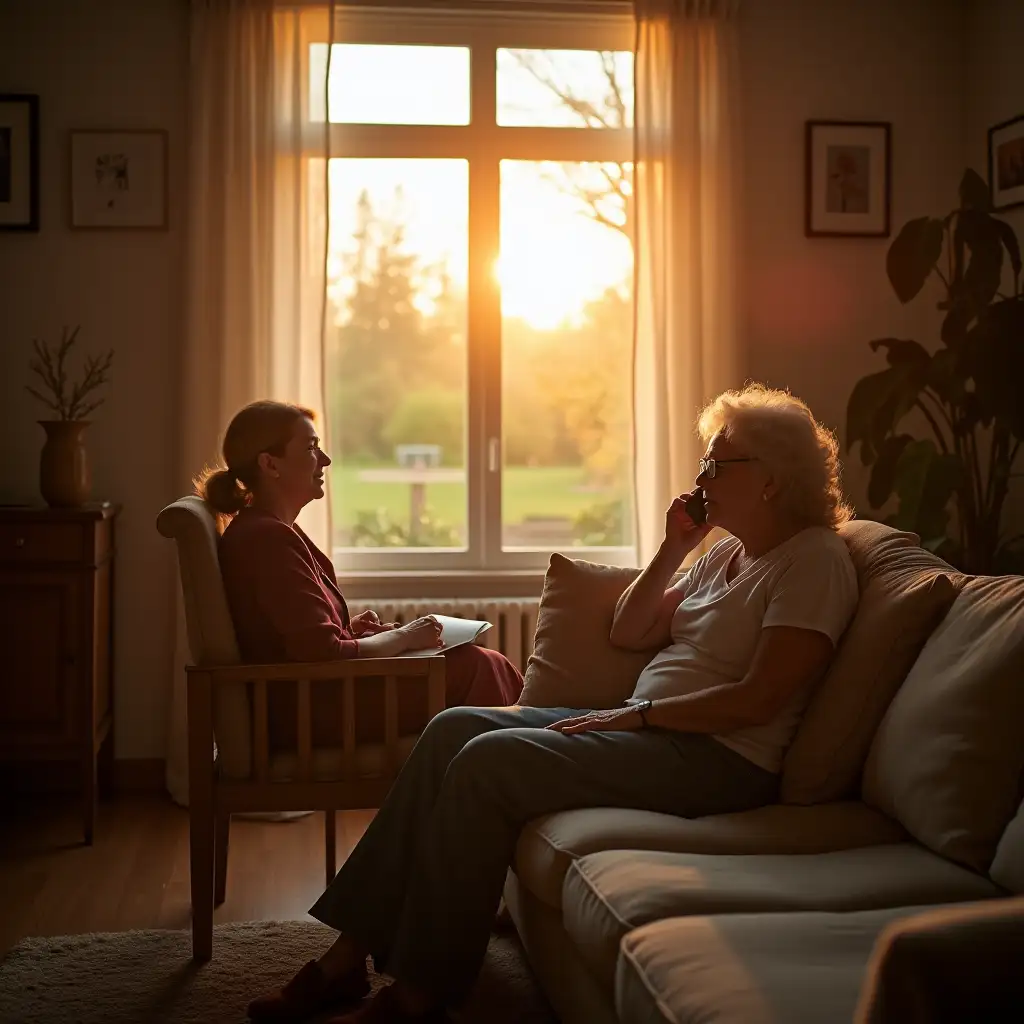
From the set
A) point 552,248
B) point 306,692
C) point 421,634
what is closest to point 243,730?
point 306,692

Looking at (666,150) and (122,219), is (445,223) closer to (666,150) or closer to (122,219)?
(666,150)

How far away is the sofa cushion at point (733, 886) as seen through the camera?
5.86 feet

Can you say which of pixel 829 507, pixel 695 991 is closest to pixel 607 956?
pixel 695 991

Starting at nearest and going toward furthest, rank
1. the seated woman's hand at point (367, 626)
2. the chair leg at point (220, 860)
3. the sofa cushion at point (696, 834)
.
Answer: the sofa cushion at point (696, 834) < the chair leg at point (220, 860) < the seated woman's hand at point (367, 626)

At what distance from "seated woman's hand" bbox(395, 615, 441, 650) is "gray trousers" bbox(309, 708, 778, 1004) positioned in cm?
57

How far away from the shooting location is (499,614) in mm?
4164

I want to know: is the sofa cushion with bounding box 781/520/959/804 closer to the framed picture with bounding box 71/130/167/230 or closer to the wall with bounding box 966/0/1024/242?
the wall with bounding box 966/0/1024/242

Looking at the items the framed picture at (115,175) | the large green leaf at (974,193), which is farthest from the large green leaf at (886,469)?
the framed picture at (115,175)

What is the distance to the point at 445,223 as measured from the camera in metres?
4.28

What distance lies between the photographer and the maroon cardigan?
2.77 m

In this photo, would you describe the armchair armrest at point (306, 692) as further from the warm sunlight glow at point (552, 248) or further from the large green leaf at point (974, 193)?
the large green leaf at point (974, 193)

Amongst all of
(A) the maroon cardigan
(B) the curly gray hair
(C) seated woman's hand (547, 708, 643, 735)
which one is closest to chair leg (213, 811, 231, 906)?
(A) the maroon cardigan

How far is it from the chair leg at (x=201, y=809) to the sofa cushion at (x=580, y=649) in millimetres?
694

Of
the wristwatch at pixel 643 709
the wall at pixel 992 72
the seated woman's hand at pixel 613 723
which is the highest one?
the wall at pixel 992 72
